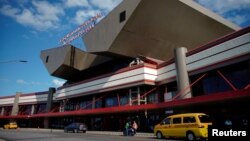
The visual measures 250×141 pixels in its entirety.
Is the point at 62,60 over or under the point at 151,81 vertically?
over

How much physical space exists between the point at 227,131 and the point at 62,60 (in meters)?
44.3

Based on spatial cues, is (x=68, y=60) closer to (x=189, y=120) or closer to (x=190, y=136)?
(x=189, y=120)

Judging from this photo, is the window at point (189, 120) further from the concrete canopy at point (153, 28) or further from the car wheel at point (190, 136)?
the concrete canopy at point (153, 28)

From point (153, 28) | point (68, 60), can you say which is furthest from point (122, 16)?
point (68, 60)

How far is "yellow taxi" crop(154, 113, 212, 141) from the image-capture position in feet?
52.1

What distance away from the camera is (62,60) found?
45.7 meters

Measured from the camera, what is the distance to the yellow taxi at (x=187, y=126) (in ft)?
52.1

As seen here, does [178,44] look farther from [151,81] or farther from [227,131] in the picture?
[227,131]

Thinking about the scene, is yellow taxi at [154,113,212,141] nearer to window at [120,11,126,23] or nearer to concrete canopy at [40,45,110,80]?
window at [120,11,126,23]

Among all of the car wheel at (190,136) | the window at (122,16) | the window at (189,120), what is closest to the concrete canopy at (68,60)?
the window at (122,16)

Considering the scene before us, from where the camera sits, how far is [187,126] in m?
16.9

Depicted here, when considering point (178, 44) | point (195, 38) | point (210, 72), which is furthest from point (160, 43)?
point (210, 72)

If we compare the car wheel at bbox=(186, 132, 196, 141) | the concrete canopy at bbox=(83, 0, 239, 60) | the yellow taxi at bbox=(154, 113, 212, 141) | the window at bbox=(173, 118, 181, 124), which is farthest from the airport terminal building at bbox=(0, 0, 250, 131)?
the car wheel at bbox=(186, 132, 196, 141)

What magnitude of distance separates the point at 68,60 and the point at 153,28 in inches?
792
